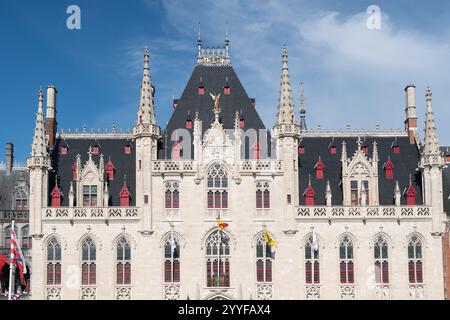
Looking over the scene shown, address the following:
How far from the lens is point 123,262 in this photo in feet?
199

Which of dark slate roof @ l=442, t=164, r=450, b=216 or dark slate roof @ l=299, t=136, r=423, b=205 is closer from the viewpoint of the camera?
dark slate roof @ l=299, t=136, r=423, b=205

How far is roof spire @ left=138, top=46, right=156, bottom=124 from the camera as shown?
62.3 m

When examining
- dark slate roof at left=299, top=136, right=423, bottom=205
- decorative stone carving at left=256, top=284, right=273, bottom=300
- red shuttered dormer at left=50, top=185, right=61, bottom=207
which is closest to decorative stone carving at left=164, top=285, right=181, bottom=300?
decorative stone carving at left=256, top=284, right=273, bottom=300

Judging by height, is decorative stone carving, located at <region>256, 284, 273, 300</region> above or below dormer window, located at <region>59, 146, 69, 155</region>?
below

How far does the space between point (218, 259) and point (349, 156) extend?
50.8ft

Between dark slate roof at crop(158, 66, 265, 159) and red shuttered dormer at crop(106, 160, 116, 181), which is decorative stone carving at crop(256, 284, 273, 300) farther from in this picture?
red shuttered dormer at crop(106, 160, 116, 181)

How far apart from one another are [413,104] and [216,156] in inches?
781

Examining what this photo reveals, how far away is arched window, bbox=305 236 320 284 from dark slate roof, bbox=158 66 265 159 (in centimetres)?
1173

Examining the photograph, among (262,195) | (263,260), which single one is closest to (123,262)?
(263,260)

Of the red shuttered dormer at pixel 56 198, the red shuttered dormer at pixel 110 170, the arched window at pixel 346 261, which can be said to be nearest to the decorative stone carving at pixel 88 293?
the red shuttered dormer at pixel 56 198

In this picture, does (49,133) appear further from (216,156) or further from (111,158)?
(216,156)

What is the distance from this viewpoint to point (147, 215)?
199ft
